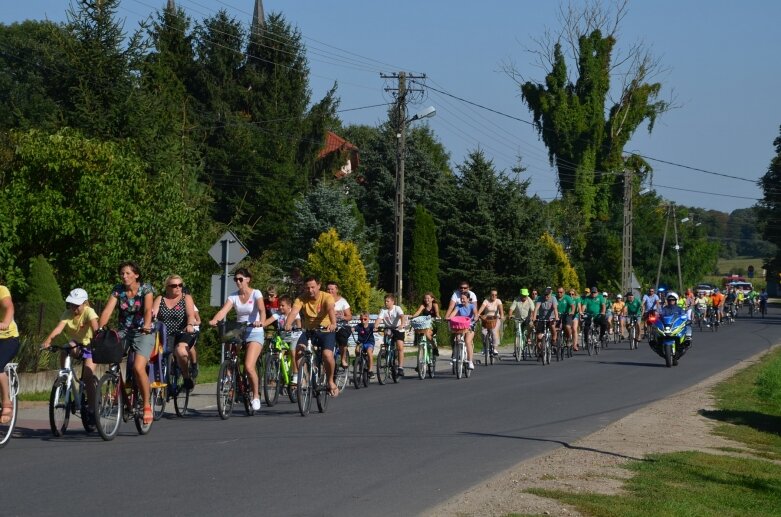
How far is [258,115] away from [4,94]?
13.5 m

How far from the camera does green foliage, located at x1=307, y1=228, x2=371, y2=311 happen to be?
44.8 meters

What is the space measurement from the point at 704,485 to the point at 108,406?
6.01 meters

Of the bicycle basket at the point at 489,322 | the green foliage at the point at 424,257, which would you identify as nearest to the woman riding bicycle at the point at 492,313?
the bicycle basket at the point at 489,322

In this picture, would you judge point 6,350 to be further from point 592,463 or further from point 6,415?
point 592,463

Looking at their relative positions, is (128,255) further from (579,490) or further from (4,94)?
(4,94)

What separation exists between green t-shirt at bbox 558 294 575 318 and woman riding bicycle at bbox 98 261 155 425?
22187 millimetres

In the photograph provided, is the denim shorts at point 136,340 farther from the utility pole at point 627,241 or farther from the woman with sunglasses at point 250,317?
the utility pole at point 627,241

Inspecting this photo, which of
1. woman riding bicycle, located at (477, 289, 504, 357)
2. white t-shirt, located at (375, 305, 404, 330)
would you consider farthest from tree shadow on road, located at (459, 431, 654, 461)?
woman riding bicycle, located at (477, 289, 504, 357)

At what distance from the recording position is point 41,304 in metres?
22.1

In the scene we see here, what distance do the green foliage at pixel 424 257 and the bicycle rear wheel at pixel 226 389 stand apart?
3752 centimetres

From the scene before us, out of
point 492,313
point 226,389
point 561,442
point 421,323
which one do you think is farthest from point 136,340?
point 492,313

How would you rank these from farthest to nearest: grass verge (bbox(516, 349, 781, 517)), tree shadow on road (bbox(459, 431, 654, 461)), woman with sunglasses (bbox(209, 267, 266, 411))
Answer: woman with sunglasses (bbox(209, 267, 266, 411))
tree shadow on road (bbox(459, 431, 654, 461))
grass verge (bbox(516, 349, 781, 517))

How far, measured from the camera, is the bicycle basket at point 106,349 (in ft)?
41.4

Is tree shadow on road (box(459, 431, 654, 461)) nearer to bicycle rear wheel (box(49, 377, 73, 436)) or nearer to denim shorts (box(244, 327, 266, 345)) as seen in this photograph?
denim shorts (box(244, 327, 266, 345))
